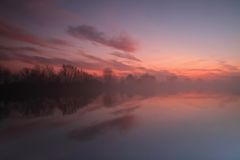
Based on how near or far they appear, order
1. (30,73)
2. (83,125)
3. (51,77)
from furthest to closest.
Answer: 1. (51,77)
2. (30,73)
3. (83,125)

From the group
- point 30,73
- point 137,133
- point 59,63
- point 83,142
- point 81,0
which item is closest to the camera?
point 83,142

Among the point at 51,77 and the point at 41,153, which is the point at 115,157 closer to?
the point at 41,153

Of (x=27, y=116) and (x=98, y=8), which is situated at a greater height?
(x=98, y=8)

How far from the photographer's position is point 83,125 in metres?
4.77

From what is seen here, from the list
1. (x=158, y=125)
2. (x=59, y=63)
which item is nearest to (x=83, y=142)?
(x=158, y=125)

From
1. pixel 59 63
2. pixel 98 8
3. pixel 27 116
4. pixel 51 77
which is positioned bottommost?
pixel 27 116

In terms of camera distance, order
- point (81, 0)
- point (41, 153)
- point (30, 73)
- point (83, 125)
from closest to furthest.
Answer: point (41, 153) → point (83, 125) → point (81, 0) → point (30, 73)

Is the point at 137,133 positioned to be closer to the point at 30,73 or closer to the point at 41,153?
the point at 41,153

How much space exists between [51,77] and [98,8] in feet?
18.1

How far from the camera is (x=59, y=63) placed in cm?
788

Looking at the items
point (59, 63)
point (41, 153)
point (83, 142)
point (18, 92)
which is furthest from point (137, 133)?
point (18, 92)

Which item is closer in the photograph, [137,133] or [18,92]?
[137,133]

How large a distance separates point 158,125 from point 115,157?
219 centimetres

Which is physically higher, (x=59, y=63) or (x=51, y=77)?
(x=59, y=63)
